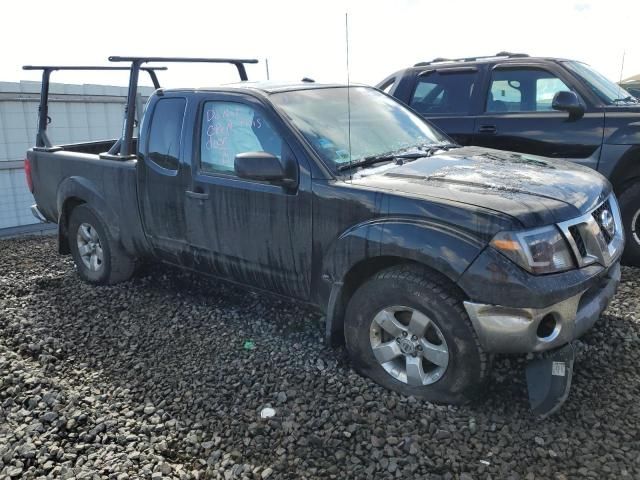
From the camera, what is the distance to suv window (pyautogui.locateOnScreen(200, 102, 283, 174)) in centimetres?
363

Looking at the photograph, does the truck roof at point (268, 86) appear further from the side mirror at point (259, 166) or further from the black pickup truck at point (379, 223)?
the side mirror at point (259, 166)

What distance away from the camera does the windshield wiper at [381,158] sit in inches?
135

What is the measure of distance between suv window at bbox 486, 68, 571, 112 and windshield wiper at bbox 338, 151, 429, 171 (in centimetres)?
243

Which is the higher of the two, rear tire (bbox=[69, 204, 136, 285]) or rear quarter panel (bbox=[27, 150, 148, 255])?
Result: rear quarter panel (bbox=[27, 150, 148, 255])

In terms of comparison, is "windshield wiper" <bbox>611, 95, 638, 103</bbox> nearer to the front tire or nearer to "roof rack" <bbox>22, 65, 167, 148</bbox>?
the front tire

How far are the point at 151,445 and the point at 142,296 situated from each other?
2284mm

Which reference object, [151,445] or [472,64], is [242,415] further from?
[472,64]

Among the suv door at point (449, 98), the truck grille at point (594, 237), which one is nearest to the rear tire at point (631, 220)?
the suv door at point (449, 98)

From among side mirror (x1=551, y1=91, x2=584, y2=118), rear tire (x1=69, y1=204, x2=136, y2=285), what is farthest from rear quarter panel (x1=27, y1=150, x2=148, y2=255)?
side mirror (x1=551, y1=91, x2=584, y2=118)

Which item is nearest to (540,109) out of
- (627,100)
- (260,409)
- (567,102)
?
(567,102)

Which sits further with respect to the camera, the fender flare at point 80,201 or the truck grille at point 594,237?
the fender flare at point 80,201

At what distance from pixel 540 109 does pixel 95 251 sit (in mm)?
4590

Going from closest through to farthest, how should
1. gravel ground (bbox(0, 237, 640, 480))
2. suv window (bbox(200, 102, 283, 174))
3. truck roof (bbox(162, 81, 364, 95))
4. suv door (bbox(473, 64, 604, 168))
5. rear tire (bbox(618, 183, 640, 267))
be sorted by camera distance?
gravel ground (bbox(0, 237, 640, 480)), suv window (bbox(200, 102, 283, 174)), truck roof (bbox(162, 81, 364, 95)), rear tire (bbox(618, 183, 640, 267)), suv door (bbox(473, 64, 604, 168))

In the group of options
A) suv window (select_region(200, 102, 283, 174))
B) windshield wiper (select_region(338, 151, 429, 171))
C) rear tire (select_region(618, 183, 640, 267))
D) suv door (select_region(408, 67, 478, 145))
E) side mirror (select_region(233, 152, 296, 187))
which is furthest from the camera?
suv door (select_region(408, 67, 478, 145))
